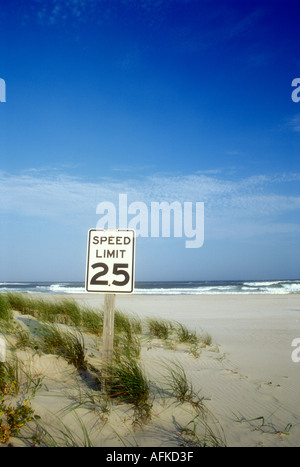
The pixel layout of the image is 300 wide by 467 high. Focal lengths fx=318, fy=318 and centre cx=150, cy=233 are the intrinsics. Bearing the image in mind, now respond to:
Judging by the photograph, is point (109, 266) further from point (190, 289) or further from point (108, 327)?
point (190, 289)

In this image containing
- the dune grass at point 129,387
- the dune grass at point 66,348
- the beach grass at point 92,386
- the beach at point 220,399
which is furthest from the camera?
the dune grass at point 66,348

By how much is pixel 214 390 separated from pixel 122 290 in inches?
93.9

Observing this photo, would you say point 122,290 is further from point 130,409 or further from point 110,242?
point 130,409

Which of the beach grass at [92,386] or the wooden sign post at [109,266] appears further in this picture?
the wooden sign post at [109,266]

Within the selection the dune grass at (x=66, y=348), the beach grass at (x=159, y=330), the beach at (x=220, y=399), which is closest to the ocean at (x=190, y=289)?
the beach grass at (x=159, y=330)

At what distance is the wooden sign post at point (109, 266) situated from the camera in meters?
3.82

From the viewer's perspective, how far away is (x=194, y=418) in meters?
3.65

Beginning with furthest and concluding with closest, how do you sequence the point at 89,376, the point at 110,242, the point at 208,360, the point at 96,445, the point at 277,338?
the point at 277,338, the point at 208,360, the point at 89,376, the point at 110,242, the point at 96,445

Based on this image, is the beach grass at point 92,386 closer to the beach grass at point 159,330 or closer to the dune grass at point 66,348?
the dune grass at point 66,348

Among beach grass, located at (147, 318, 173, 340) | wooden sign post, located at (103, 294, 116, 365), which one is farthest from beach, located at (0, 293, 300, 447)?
wooden sign post, located at (103, 294, 116, 365)

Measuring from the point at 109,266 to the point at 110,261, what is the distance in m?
0.06

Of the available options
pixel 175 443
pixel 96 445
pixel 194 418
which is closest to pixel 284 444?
pixel 194 418

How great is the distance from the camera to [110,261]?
390 centimetres

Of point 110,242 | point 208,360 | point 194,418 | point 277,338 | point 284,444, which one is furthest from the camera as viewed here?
point 277,338
